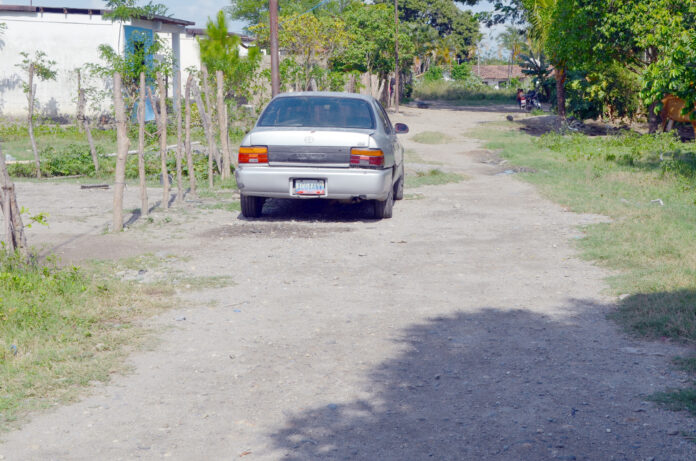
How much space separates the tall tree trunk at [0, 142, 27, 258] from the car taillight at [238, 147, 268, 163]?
3360 mm

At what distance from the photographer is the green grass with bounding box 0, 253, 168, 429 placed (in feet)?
14.3

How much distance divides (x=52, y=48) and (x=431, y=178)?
14.9m

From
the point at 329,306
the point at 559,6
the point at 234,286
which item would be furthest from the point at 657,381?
the point at 559,6

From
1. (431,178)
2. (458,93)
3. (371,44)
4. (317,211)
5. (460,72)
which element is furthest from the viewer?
(460,72)

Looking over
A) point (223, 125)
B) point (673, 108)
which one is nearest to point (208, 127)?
point (223, 125)

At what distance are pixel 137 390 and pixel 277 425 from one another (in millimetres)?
962

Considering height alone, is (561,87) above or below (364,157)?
above

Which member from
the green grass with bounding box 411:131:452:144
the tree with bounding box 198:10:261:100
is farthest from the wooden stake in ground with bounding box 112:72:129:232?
the green grass with bounding box 411:131:452:144

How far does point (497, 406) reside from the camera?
4133mm

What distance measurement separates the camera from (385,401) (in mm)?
4227

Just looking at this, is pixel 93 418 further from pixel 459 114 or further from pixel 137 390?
pixel 459 114

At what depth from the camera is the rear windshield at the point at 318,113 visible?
32.3ft

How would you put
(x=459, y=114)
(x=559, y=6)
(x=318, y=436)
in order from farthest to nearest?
(x=459, y=114), (x=559, y=6), (x=318, y=436)

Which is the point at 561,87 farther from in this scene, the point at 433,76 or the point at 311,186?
the point at 433,76
